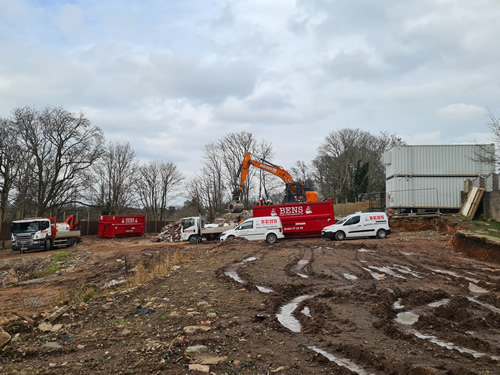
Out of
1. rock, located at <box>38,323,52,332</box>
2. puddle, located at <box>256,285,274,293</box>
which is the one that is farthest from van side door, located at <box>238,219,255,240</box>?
rock, located at <box>38,323,52,332</box>

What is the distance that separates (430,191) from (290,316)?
26539 mm

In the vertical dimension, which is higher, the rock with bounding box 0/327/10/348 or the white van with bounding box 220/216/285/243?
the white van with bounding box 220/216/285/243

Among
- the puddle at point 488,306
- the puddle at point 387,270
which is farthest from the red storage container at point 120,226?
the puddle at point 488,306

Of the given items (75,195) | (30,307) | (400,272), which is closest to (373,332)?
(400,272)

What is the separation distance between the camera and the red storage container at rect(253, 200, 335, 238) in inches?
1102

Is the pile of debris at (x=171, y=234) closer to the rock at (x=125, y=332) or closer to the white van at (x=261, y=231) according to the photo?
the white van at (x=261, y=231)

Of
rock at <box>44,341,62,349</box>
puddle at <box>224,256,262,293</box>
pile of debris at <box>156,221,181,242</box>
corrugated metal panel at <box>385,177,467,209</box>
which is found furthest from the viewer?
pile of debris at <box>156,221,181,242</box>

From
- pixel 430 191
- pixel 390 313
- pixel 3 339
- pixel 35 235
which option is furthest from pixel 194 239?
pixel 3 339

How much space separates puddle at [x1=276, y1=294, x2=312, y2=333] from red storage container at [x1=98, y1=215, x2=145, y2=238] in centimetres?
3641

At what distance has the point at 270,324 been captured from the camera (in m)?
6.58

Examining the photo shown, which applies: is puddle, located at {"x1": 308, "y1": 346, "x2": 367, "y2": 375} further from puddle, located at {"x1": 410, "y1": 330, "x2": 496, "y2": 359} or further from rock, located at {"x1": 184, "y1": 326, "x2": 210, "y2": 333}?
rock, located at {"x1": 184, "y1": 326, "x2": 210, "y2": 333}

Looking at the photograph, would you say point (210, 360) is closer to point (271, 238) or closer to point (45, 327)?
point (45, 327)

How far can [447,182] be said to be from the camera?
30.2m

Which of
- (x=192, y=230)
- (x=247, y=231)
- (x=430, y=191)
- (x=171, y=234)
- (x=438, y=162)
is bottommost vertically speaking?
(x=171, y=234)
